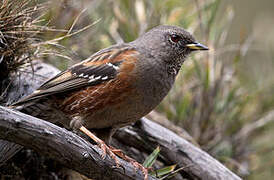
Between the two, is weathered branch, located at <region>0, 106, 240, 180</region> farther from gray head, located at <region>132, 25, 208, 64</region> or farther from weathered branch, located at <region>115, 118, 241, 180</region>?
gray head, located at <region>132, 25, 208, 64</region>

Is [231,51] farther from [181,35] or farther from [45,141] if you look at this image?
[45,141]

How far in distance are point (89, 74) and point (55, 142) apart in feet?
4.03

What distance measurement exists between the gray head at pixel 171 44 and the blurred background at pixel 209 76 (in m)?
0.59

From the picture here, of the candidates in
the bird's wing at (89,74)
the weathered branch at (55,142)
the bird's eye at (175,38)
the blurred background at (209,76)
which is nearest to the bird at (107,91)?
the bird's wing at (89,74)

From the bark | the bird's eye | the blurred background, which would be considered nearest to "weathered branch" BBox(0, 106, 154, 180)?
the bark

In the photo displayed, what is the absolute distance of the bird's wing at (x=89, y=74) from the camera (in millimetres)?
3781

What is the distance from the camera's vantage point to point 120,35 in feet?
17.5

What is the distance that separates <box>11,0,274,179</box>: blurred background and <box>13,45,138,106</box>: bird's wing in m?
0.69

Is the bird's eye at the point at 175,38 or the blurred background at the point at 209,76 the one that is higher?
the blurred background at the point at 209,76

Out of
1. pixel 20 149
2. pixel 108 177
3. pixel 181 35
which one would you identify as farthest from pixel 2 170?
pixel 181 35

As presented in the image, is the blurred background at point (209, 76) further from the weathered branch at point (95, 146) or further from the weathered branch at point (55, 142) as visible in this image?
the weathered branch at point (55, 142)

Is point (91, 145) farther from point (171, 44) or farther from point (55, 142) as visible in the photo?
point (171, 44)

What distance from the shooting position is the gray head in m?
4.13

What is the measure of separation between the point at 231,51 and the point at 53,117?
232 centimetres
